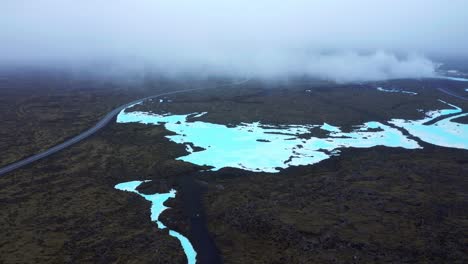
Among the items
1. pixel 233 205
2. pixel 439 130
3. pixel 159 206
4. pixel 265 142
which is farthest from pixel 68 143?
pixel 439 130

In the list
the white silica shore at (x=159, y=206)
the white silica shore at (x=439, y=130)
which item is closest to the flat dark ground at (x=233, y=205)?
the white silica shore at (x=159, y=206)

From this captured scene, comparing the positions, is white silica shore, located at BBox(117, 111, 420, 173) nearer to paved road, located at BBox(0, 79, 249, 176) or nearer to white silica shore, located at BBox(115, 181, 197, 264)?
paved road, located at BBox(0, 79, 249, 176)

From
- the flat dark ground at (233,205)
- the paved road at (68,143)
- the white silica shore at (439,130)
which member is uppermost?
the paved road at (68,143)

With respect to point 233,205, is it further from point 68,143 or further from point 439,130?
point 439,130

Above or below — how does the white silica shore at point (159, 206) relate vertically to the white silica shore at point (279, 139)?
below

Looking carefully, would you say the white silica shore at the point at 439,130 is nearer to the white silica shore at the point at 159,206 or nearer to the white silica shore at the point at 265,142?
the white silica shore at the point at 265,142

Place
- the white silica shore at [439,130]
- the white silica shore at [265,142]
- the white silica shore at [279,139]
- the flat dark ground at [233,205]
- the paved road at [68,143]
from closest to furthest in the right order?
the flat dark ground at [233,205]
the paved road at [68,143]
the white silica shore at [265,142]
the white silica shore at [279,139]
the white silica shore at [439,130]

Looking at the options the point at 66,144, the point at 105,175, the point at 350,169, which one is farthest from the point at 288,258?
the point at 66,144
